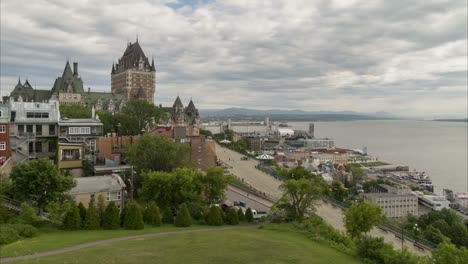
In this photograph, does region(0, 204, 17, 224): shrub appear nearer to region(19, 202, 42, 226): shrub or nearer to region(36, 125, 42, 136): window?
region(19, 202, 42, 226): shrub

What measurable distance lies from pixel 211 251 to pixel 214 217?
9.32m

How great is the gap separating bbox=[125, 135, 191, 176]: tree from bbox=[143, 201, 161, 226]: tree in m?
9.05

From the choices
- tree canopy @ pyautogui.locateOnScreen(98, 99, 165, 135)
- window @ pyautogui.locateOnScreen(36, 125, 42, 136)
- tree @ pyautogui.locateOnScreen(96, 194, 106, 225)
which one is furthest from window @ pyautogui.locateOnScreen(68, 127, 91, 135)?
tree @ pyautogui.locateOnScreen(96, 194, 106, 225)

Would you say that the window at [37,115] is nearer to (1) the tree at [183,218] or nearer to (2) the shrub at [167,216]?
(2) the shrub at [167,216]

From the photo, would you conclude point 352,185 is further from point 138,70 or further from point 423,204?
point 138,70

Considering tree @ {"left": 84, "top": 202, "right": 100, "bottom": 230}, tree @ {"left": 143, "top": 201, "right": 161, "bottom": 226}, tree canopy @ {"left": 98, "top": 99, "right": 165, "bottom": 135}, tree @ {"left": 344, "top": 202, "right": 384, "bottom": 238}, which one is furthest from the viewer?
tree canopy @ {"left": 98, "top": 99, "right": 165, "bottom": 135}

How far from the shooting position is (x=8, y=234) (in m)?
21.2

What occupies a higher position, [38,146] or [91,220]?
[38,146]

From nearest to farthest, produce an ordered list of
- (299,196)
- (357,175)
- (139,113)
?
(299,196)
(139,113)
(357,175)

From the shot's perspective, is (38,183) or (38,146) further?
(38,146)

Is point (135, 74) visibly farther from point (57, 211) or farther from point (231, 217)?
point (57, 211)

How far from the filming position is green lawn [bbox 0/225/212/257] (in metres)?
19.0

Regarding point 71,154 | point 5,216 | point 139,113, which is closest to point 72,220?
point 5,216

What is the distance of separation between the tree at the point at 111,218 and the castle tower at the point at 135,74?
98026 millimetres
